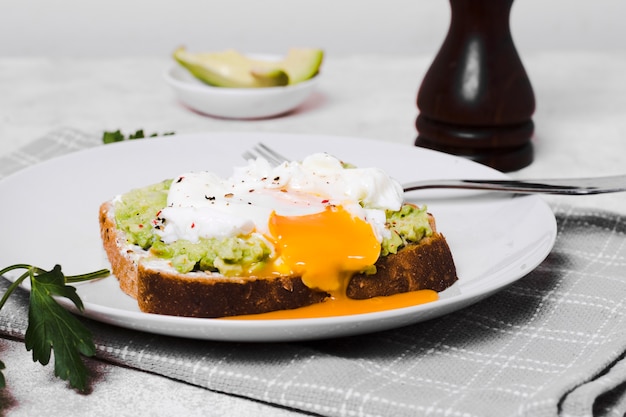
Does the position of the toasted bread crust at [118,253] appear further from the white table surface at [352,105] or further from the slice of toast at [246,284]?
the white table surface at [352,105]

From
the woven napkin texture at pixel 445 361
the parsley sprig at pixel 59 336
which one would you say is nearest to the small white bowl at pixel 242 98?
the woven napkin texture at pixel 445 361

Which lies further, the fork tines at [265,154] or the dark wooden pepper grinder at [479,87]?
the dark wooden pepper grinder at [479,87]

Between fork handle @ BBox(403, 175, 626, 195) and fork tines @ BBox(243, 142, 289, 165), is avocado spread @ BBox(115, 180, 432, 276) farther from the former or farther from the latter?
fork tines @ BBox(243, 142, 289, 165)

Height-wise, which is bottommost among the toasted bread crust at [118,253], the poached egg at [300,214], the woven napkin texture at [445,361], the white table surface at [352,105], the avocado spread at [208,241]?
the white table surface at [352,105]

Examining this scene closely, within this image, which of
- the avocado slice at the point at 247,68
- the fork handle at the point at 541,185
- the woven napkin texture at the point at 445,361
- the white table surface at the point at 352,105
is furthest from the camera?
the avocado slice at the point at 247,68

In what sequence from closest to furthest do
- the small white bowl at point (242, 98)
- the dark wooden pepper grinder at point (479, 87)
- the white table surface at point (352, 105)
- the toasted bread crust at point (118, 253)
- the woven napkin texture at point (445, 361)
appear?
the woven napkin texture at point (445, 361) → the toasted bread crust at point (118, 253) → the dark wooden pepper grinder at point (479, 87) → the white table surface at point (352, 105) → the small white bowl at point (242, 98)

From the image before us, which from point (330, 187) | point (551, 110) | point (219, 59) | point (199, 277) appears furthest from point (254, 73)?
point (199, 277)

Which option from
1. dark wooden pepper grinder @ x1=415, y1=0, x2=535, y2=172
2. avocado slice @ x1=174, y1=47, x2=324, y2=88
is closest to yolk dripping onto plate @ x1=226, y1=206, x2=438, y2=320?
dark wooden pepper grinder @ x1=415, y1=0, x2=535, y2=172

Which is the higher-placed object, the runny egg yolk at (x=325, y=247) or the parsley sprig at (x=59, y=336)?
the runny egg yolk at (x=325, y=247)
